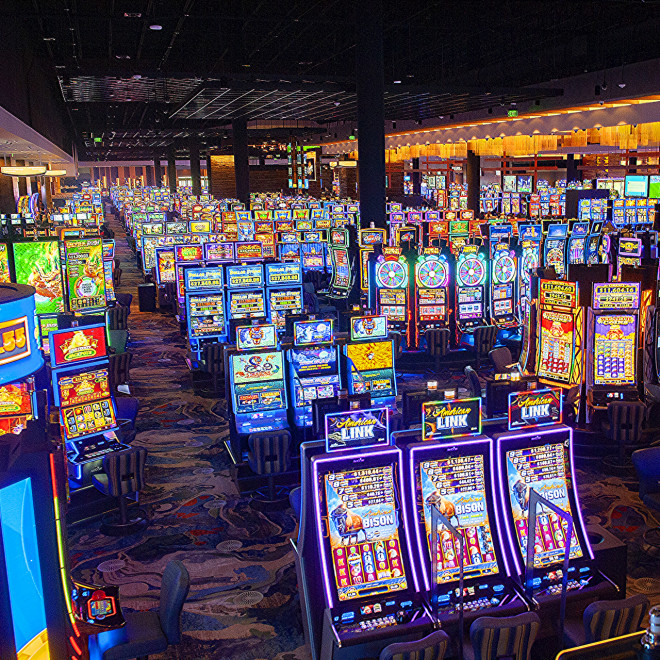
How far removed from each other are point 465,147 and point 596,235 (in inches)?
598

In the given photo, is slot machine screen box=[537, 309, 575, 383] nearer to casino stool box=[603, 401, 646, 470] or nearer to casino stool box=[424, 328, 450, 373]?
casino stool box=[603, 401, 646, 470]

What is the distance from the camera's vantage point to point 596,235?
17.6 m

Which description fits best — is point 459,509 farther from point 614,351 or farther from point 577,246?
point 577,246

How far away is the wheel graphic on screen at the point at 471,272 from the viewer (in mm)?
12820

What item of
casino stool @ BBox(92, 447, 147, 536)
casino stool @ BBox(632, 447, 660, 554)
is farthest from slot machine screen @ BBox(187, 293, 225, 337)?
casino stool @ BBox(632, 447, 660, 554)

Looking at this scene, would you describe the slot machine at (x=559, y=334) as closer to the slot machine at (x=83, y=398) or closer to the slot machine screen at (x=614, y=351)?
the slot machine screen at (x=614, y=351)

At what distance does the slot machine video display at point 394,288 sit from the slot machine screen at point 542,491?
7.65 m

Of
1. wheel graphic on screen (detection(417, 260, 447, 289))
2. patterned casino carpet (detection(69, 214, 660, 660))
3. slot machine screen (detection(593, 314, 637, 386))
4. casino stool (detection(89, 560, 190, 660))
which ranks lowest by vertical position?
patterned casino carpet (detection(69, 214, 660, 660))

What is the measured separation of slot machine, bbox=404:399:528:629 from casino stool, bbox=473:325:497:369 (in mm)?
7237

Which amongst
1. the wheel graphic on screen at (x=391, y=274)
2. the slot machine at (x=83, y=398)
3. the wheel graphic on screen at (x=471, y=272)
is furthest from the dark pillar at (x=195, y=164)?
the slot machine at (x=83, y=398)

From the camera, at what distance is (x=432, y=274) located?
12.7 meters

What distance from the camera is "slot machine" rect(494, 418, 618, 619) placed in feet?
16.2

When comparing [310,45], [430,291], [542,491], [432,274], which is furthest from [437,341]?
[310,45]

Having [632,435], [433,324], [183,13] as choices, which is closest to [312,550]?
[632,435]
